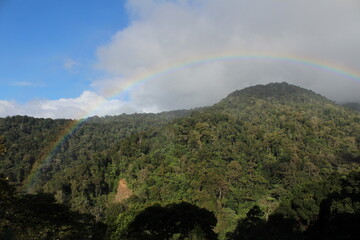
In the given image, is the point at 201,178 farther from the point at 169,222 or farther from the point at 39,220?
the point at 39,220

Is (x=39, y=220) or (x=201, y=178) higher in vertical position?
(x=39, y=220)

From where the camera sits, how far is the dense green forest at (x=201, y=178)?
81.8ft

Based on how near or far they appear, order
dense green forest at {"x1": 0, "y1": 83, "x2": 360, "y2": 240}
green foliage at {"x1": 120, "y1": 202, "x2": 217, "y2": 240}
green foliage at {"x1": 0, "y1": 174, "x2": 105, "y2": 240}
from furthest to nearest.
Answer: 1. dense green forest at {"x1": 0, "y1": 83, "x2": 360, "y2": 240}
2. green foliage at {"x1": 120, "y1": 202, "x2": 217, "y2": 240}
3. green foliage at {"x1": 0, "y1": 174, "x2": 105, "y2": 240}

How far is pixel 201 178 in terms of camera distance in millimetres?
53125

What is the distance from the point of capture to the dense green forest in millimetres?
24938

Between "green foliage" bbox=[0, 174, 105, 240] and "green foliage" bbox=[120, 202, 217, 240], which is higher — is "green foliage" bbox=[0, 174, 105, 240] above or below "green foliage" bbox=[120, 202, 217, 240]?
above

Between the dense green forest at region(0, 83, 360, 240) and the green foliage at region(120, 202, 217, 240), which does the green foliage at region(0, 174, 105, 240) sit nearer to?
the dense green forest at region(0, 83, 360, 240)

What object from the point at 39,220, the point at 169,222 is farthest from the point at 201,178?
the point at 39,220

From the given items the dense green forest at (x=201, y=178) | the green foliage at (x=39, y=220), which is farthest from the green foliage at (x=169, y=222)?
the green foliage at (x=39, y=220)

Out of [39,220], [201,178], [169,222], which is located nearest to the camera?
[39,220]

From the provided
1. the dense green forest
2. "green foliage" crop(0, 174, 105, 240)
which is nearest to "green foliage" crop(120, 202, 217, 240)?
the dense green forest

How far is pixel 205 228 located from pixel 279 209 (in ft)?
35.0

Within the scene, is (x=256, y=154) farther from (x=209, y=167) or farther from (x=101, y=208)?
(x=101, y=208)

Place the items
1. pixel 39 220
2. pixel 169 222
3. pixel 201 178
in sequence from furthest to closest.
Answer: pixel 201 178, pixel 169 222, pixel 39 220
